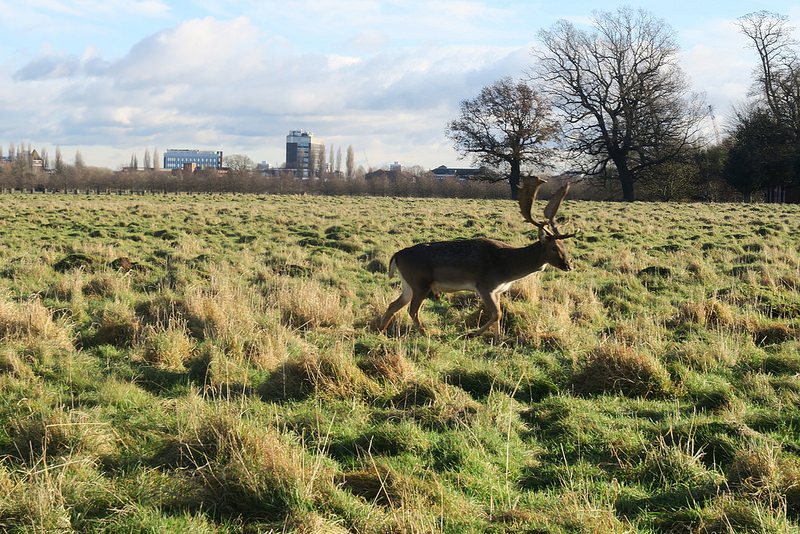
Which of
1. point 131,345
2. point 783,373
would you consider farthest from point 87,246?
point 783,373

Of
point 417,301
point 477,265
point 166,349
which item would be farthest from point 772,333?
point 166,349

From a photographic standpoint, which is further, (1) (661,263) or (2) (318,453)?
(1) (661,263)

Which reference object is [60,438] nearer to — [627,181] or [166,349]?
[166,349]

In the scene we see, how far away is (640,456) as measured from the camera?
413cm

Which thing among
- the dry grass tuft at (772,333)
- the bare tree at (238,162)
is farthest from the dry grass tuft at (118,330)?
the bare tree at (238,162)

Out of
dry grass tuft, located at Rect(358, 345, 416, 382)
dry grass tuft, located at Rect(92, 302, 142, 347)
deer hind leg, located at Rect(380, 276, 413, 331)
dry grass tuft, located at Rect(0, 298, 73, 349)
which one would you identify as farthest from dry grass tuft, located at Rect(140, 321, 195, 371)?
deer hind leg, located at Rect(380, 276, 413, 331)

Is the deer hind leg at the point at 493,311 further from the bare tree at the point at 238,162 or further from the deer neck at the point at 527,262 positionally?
the bare tree at the point at 238,162

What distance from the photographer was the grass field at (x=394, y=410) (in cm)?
333

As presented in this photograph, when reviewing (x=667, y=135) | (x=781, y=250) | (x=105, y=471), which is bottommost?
(x=105, y=471)

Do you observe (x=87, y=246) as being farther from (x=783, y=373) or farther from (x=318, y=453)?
(x=783, y=373)

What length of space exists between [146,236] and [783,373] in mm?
16853

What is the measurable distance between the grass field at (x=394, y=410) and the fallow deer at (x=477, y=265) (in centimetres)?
55

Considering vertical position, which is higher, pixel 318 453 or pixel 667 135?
pixel 667 135

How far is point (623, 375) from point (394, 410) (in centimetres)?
230
